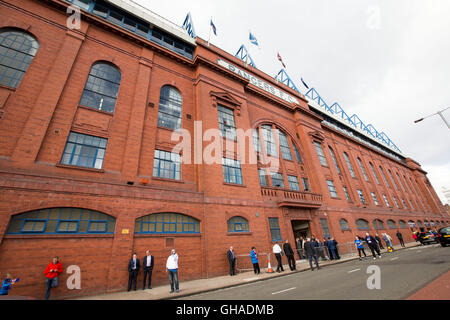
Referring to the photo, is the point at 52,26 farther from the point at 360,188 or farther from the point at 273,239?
the point at 360,188

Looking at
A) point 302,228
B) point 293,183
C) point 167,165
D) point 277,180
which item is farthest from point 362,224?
point 167,165

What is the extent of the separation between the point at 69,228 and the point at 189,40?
1859 cm

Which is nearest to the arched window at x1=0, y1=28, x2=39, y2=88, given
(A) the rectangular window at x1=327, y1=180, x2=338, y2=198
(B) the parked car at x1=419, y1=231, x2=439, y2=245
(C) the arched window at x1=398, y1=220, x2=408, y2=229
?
(A) the rectangular window at x1=327, y1=180, x2=338, y2=198

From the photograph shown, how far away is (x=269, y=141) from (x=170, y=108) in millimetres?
11423

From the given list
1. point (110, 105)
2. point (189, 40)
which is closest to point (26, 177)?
point (110, 105)

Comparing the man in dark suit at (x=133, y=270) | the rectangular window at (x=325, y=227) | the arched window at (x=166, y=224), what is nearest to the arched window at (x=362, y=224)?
the rectangular window at (x=325, y=227)

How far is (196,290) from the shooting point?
876cm

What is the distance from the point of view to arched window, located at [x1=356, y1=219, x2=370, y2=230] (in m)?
25.2

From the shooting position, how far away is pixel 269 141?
72.4 feet

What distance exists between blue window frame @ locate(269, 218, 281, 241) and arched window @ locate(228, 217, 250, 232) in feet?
8.70

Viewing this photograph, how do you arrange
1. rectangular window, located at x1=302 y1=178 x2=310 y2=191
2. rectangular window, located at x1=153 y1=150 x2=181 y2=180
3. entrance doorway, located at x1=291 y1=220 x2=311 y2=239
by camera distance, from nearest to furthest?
1. rectangular window, located at x1=153 y1=150 x2=181 y2=180
2. entrance doorway, located at x1=291 y1=220 x2=311 y2=239
3. rectangular window, located at x1=302 y1=178 x2=310 y2=191

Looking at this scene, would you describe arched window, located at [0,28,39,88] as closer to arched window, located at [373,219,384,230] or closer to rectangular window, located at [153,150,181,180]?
rectangular window, located at [153,150,181,180]

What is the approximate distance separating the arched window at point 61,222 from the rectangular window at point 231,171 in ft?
27.8

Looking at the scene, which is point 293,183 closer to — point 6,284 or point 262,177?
point 262,177
